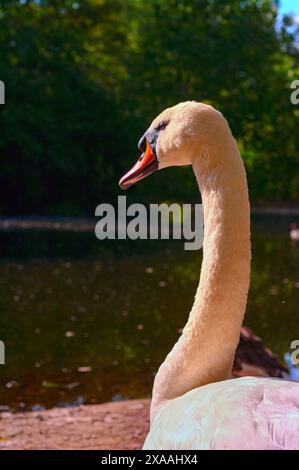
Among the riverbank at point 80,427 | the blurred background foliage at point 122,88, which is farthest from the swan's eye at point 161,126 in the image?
the blurred background foliage at point 122,88

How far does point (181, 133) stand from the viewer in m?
3.16

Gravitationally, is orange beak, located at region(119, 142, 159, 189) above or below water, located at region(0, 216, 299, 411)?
above

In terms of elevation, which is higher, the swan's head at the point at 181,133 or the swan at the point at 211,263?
the swan's head at the point at 181,133

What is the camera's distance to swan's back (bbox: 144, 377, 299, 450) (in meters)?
2.35

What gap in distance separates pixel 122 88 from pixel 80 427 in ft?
132

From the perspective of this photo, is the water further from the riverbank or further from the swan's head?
the swan's head

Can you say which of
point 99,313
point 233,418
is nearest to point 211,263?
point 233,418

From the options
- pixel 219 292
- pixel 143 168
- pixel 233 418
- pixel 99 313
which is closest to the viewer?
pixel 233 418

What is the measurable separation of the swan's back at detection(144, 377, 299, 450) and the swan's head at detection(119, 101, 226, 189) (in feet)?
2.90

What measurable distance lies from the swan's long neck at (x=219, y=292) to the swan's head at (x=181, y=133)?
7 centimetres

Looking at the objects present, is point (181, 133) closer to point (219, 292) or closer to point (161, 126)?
point (161, 126)

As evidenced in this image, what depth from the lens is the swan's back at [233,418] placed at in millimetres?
2354

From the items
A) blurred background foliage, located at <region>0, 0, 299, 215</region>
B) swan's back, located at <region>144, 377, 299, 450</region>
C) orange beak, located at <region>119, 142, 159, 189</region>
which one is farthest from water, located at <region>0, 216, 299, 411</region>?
blurred background foliage, located at <region>0, 0, 299, 215</region>

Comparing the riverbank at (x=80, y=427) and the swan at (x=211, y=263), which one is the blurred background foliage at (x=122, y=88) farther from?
the swan at (x=211, y=263)
